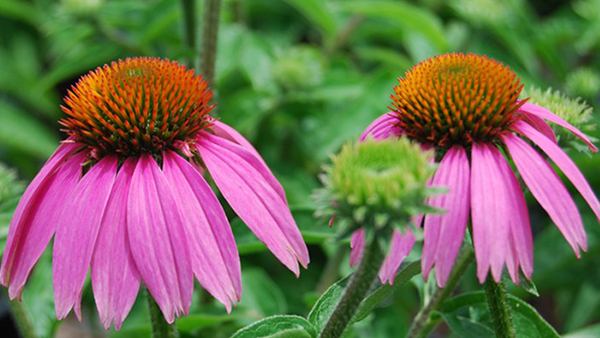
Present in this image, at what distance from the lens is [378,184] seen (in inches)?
21.0

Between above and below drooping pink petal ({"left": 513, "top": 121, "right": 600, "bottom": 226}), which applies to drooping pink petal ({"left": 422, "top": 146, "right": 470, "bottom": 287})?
below

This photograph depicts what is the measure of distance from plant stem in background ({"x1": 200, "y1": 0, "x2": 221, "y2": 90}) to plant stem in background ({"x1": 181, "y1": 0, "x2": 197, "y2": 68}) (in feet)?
0.40

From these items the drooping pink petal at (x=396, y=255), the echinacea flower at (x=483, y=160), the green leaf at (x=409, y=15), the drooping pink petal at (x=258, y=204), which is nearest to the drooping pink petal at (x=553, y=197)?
the echinacea flower at (x=483, y=160)

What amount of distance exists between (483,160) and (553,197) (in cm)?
7

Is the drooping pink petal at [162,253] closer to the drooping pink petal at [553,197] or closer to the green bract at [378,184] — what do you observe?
the green bract at [378,184]

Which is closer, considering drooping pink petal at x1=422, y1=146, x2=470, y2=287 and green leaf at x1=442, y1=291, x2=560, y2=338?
drooping pink petal at x1=422, y1=146, x2=470, y2=287

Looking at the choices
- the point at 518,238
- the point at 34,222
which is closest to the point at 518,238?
the point at 518,238

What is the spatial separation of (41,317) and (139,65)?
1.70 ft

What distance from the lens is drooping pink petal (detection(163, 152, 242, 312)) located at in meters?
0.68

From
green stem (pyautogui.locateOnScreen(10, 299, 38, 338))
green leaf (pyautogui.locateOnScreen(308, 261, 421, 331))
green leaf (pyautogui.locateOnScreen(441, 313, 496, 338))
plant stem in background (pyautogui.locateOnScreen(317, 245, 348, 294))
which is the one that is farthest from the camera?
plant stem in background (pyautogui.locateOnScreen(317, 245, 348, 294))

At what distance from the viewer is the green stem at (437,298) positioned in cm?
83

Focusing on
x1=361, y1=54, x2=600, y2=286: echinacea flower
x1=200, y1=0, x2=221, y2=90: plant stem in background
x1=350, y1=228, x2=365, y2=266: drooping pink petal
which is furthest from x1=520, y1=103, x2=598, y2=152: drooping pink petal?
x1=200, y1=0, x2=221, y2=90: plant stem in background

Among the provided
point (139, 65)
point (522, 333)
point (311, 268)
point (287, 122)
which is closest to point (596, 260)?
point (311, 268)

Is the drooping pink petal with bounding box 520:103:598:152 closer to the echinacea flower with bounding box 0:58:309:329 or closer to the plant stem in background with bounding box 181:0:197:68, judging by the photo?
the echinacea flower with bounding box 0:58:309:329
